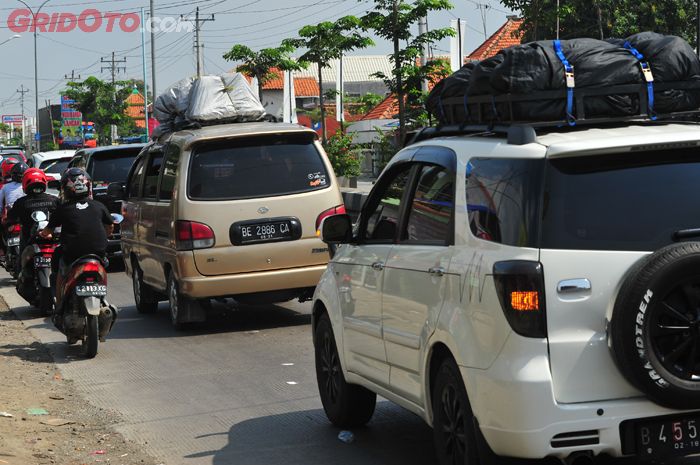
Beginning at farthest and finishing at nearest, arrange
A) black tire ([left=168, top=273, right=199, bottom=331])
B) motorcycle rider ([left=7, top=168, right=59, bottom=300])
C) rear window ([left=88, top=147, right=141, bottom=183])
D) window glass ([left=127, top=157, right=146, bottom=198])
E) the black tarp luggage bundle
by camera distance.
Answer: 1. rear window ([left=88, top=147, right=141, bottom=183])
2. motorcycle rider ([left=7, top=168, right=59, bottom=300])
3. window glass ([left=127, top=157, right=146, bottom=198])
4. black tire ([left=168, top=273, right=199, bottom=331])
5. the black tarp luggage bundle

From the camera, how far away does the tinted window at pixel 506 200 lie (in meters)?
5.06

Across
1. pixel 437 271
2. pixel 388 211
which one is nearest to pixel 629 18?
pixel 388 211

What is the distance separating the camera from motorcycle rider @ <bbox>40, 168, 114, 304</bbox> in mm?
11398

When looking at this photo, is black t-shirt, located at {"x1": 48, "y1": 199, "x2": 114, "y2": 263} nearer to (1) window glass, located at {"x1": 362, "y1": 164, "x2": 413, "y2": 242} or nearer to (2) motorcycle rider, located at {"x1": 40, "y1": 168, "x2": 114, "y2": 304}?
(2) motorcycle rider, located at {"x1": 40, "y1": 168, "x2": 114, "y2": 304}

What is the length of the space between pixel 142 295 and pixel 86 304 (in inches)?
133

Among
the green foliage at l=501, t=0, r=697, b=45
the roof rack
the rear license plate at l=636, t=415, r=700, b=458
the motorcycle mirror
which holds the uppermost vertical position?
the green foliage at l=501, t=0, r=697, b=45

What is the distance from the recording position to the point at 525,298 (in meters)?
4.95

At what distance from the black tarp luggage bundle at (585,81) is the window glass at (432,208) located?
1.23 ft

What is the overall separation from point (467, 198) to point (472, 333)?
68cm

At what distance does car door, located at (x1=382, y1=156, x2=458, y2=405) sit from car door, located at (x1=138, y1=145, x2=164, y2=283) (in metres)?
7.15

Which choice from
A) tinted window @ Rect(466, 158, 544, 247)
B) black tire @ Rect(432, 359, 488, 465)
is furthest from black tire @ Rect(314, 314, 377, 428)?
tinted window @ Rect(466, 158, 544, 247)

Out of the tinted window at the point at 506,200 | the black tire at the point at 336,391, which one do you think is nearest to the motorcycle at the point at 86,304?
the black tire at the point at 336,391

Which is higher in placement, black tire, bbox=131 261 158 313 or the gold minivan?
the gold minivan

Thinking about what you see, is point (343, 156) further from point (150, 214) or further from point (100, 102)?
point (100, 102)
